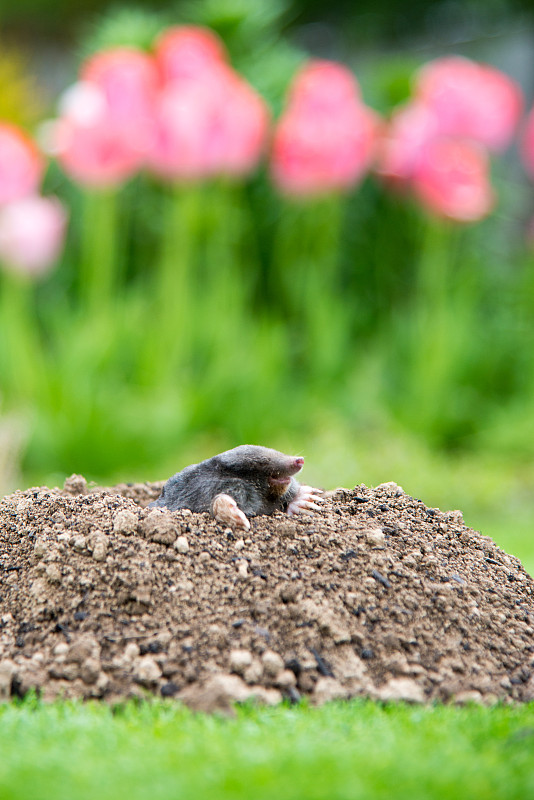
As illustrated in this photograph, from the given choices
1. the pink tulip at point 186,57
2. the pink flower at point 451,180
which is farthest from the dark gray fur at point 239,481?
the pink flower at point 451,180

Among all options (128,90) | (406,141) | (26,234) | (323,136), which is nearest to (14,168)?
(26,234)

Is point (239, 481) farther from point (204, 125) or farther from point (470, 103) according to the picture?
point (470, 103)

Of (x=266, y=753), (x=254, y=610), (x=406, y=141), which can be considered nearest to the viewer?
(x=266, y=753)

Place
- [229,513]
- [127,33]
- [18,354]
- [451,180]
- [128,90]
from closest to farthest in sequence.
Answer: [229,513]
[128,90]
[18,354]
[451,180]
[127,33]

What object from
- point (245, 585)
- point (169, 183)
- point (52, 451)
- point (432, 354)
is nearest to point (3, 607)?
point (245, 585)

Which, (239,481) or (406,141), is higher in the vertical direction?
(406,141)

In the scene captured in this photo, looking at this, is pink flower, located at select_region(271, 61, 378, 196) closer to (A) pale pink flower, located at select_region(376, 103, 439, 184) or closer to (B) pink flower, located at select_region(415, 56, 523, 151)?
(A) pale pink flower, located at select_region(376, 103, 439, 184)

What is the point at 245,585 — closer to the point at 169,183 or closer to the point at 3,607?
the point at 3,607
